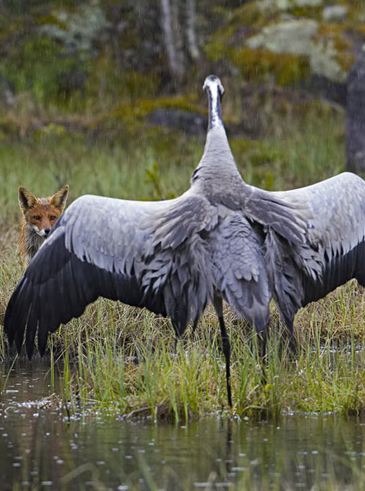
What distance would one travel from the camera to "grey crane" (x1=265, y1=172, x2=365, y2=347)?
670cm

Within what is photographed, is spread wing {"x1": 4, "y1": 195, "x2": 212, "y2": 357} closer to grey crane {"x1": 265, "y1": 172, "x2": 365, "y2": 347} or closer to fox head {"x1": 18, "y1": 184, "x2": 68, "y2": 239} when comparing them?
grey crane {"x1": 265, "y1": 172, "x2": 365, "y2": 347}

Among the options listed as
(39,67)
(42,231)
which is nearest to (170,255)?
(42,231)

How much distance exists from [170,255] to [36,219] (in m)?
3.09

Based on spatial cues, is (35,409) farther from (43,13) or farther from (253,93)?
(43,13)

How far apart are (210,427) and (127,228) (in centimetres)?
119

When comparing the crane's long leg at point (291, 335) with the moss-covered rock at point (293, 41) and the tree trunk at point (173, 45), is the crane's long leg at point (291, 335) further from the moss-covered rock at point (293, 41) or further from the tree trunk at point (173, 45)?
the tree trunk at point (173, 45)

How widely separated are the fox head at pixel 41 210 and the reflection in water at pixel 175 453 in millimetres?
2914

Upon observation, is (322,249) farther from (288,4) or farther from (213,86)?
(288,4)

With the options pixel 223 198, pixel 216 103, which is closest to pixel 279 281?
pixel 223 198

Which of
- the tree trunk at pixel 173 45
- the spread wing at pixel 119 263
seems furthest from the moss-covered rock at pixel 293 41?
the spread wing at pixel 119 263

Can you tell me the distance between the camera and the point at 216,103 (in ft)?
24.8

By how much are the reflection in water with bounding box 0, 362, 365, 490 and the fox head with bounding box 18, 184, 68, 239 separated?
9.56 ft

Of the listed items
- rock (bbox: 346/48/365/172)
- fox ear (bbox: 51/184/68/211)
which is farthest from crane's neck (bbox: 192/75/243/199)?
rock (bbox: 346/48/365/172)

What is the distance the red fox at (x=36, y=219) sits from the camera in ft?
31.1
